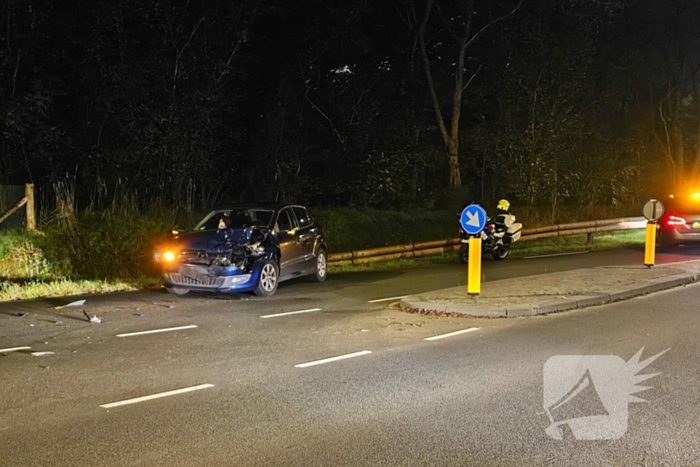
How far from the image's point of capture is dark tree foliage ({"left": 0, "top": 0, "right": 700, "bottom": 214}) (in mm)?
24016

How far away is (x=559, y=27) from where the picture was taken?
32094 millimetres

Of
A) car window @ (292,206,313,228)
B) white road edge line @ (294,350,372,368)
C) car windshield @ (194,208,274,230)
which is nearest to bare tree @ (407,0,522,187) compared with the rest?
car window @ (292,206,313,228)

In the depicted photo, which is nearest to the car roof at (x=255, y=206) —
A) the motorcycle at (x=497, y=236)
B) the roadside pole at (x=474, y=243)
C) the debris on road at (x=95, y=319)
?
the roadside pole at (x=474, y=243)

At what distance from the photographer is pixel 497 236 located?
63.5 feet

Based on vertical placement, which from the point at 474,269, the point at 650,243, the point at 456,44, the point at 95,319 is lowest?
the point at 95,319

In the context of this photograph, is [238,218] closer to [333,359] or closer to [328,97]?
[333,359]

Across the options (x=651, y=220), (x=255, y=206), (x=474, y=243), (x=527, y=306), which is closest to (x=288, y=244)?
(x=255, y=206)

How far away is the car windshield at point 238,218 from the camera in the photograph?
14.0m

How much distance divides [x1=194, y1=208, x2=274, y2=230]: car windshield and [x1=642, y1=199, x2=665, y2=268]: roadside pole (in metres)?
7.99

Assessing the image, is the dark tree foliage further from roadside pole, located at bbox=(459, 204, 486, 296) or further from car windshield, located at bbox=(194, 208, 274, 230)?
roadside pole, located at bbox=(459, 204, 486, 296)

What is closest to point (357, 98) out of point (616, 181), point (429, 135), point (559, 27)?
point (429, 135)

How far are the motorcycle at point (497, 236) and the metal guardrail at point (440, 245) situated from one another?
1.57 meters

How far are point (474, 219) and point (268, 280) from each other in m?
3.86

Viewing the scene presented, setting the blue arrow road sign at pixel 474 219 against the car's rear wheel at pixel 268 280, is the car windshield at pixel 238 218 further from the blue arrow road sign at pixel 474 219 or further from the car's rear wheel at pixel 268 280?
the blue arrow road sign at pixel 474 219
